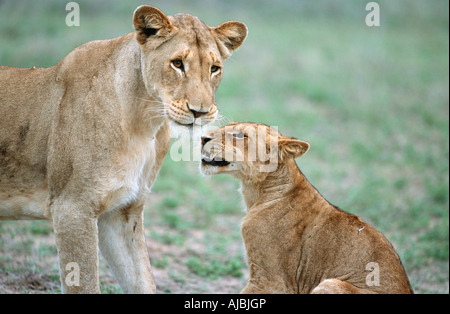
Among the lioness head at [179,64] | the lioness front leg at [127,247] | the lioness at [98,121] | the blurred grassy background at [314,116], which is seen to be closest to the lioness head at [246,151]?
the lioness at [98,121]

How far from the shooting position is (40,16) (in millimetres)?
14461

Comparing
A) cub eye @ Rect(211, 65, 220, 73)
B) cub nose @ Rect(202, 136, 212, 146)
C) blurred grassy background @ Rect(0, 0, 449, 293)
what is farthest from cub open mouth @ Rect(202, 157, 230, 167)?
blurred grassy background @ Rect(0, 0, 449, 293)

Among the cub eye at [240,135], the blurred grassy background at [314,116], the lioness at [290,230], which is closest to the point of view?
the lioness at [290,230]

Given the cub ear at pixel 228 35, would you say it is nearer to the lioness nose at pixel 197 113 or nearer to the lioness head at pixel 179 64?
the lioness head at pixel 179 64

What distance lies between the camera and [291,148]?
14.2 feet

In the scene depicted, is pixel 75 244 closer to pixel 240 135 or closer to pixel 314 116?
pixel 240 135

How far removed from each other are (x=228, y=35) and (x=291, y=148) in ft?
3.11

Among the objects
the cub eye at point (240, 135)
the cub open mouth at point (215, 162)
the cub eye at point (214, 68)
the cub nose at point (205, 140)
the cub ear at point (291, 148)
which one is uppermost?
the cub eye at point (214, 68)

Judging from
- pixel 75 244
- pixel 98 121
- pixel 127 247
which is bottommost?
pixel 127 247

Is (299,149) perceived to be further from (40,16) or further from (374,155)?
(40,16)

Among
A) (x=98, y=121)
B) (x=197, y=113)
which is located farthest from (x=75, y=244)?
(x=197, y=113)

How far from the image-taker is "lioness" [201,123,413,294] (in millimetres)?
3955

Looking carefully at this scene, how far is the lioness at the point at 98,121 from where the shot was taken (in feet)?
12.5
